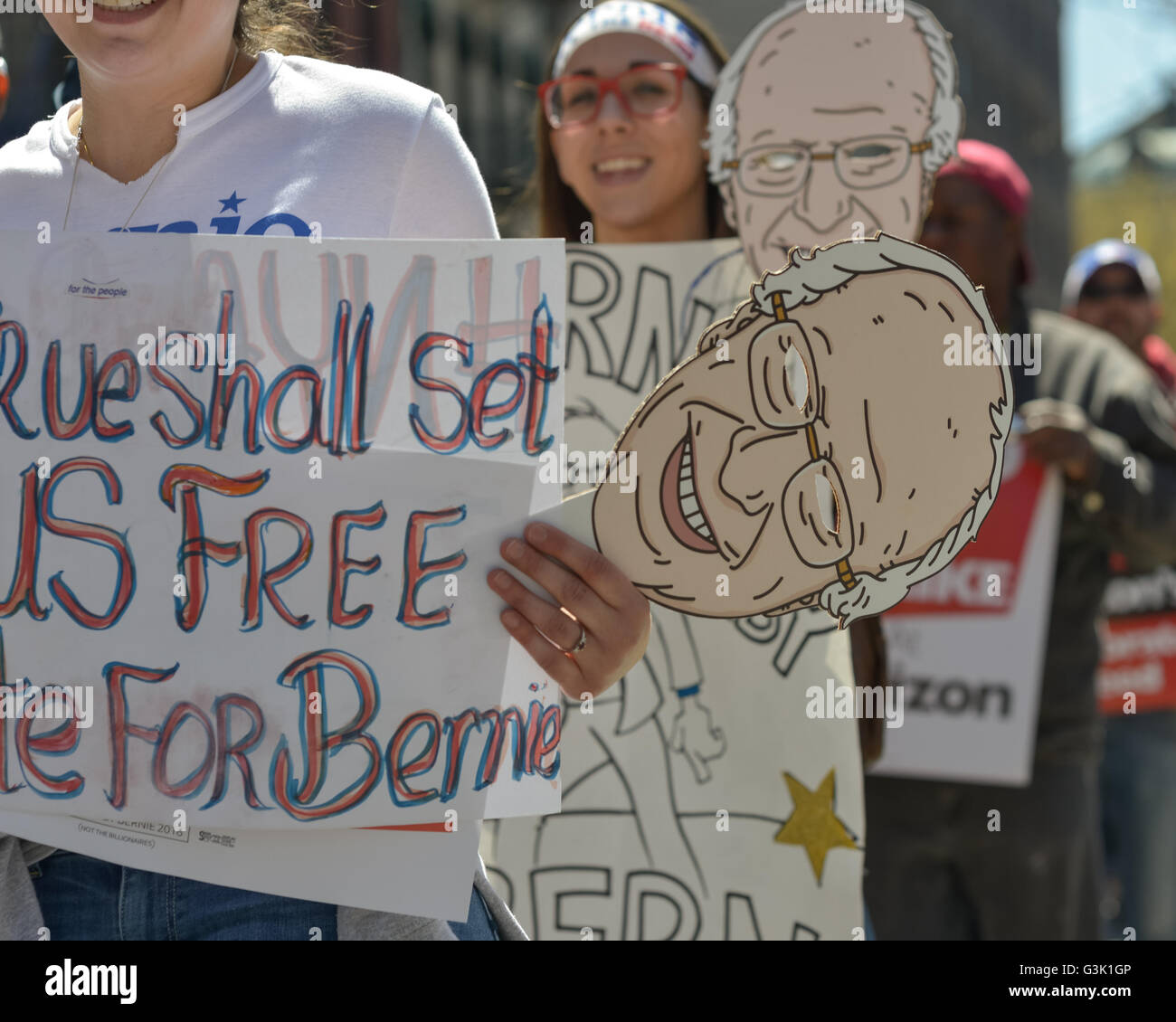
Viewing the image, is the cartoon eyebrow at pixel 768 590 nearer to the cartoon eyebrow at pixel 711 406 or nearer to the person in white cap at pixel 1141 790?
the cartoon eyebrow at pixel 711 406

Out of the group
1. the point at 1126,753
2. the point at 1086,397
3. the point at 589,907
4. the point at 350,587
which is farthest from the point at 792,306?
the point at 1126,753

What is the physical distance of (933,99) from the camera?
2482 mm

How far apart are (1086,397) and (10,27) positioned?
625 centimetres

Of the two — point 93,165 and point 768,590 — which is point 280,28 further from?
point 768,590

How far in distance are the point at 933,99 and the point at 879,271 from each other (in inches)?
33.1

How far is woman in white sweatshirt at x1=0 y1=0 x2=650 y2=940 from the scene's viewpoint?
170 cm

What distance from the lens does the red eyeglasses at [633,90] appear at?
2771 millimetres

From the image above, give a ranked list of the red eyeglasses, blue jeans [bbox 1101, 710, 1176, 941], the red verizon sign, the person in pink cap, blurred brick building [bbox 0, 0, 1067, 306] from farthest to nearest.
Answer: blurred brick building [bbox 0, 0, 1067, 306] < blue jeans [bbox 1101, 710, 1176, 941] < the red verizon sign < the person in pink cap < the red eyeglasses

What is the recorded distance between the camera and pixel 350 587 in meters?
1.75
